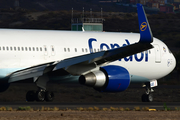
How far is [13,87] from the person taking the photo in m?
36.8

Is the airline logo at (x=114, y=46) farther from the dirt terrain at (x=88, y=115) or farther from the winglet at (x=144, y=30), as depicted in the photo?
the dirt terrain at (x=88, y=115)

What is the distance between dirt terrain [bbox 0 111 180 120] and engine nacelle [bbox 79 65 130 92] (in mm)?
4697

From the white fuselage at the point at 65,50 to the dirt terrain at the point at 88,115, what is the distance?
20.0 feet

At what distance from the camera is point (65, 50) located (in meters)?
24.5

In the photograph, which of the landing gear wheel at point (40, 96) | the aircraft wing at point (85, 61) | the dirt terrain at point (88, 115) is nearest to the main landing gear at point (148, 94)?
the aircraft wing at point (85, 61)

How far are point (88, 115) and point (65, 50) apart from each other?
8.47m

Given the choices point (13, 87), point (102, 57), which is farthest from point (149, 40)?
point (13, 87)

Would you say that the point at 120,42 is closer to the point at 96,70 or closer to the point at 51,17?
the point at 96,70

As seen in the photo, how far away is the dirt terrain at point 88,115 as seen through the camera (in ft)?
51.4

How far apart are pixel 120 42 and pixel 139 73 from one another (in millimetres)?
2214

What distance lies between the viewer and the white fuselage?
75.1 feet

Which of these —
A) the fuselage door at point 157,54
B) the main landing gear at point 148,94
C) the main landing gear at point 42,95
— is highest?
the fuselage door at point 157,54

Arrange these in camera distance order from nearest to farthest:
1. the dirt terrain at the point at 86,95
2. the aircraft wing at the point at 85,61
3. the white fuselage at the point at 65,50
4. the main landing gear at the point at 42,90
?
the aircraft wing at the point at 85,61 < the white fuselage at the point at 65,50 < the main landing gear at the point at 42,90 < the dirt terrain at the point at 86,95

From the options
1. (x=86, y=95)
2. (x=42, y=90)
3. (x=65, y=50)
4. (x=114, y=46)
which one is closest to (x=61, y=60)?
(x=65, y=50)
